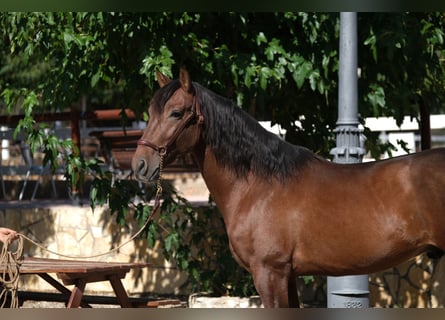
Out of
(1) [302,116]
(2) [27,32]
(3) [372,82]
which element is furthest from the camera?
(1) [302,116]

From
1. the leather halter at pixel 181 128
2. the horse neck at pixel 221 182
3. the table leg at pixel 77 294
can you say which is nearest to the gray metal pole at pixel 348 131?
the horse neck at pixel 221 182

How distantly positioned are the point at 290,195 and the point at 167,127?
2.44 feet

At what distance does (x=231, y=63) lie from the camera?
572 cm

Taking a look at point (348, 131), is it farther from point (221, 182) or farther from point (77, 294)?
point (77, 294)

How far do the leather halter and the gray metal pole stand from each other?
4.49 feet

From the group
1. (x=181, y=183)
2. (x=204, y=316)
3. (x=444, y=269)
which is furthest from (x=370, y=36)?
(x=181, y=183)

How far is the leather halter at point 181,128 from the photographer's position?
368cm

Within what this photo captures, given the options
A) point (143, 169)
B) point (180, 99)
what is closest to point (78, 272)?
point (143, 169)

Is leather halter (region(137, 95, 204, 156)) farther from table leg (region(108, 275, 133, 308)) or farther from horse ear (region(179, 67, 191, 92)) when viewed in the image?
table leg (region(108, 275, 133, 308))

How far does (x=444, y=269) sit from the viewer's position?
655 centimetres

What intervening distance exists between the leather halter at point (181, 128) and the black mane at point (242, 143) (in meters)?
0.03

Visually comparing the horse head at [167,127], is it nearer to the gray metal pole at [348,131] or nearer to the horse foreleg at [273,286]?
the horse foreleg at [273,286]

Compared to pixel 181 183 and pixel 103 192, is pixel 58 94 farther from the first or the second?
pixel 181 183

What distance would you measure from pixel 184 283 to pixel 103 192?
154 cm
